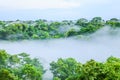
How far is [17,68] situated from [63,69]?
13.8 ft

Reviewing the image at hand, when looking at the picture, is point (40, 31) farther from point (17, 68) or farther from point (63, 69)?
point (17, 68)

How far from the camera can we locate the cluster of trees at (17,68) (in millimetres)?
36375

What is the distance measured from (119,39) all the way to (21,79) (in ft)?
186

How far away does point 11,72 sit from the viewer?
38.7 m

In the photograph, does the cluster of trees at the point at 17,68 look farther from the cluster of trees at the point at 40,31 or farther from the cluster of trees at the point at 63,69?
the cluster of trees at the point at 40,31

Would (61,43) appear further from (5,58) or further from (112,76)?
(112,76)

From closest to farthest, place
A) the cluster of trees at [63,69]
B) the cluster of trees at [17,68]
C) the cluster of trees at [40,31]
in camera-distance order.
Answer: the cluster of trees at [63,69], the cluster of trees at [17,68], the cluster of trees at [40,31]

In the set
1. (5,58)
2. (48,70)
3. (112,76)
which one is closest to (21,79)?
(5,58)

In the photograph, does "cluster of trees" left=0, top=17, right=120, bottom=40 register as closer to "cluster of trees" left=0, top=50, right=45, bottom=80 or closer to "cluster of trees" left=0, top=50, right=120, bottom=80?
"cluster of trees" left=0, top=50, right=45, bottom=80

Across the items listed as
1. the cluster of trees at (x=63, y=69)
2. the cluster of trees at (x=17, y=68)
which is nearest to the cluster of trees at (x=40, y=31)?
the cluster of trees at (x=17, y=68)

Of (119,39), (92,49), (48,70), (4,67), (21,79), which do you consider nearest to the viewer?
(21,79)

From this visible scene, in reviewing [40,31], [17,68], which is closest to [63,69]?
[17,68]

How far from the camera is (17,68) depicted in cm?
4069

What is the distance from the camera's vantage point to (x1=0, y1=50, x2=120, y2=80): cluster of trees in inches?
1196
